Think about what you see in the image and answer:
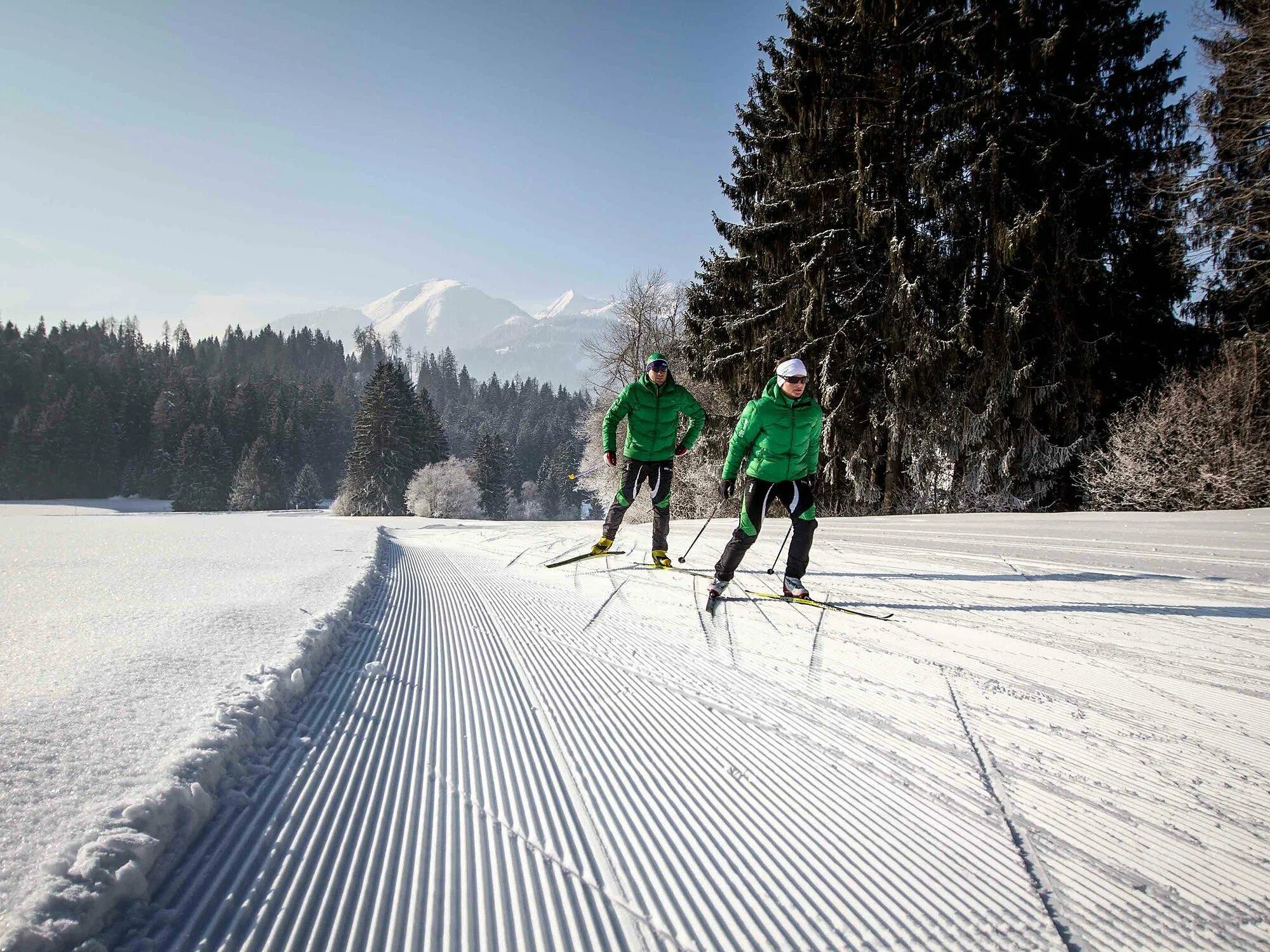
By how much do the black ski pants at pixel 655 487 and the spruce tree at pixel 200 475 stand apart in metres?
65.5

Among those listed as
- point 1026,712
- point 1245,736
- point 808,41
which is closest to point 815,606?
point 1026,712

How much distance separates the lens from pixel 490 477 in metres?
63.4

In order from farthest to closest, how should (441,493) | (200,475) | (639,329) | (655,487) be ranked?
(200,475) → (441,493) → (639,329) → (655,487)

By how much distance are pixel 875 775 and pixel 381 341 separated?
156 m

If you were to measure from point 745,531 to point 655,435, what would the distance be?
2.08 meters

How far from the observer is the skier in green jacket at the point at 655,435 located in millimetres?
6246

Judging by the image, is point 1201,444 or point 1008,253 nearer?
point 1201,444

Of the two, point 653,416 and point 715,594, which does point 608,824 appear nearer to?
point 715,594

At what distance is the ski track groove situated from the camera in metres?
1.33

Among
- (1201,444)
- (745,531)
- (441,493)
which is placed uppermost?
(1201,444)

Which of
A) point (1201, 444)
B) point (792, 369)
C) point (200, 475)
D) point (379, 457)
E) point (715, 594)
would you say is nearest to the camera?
point (792, 369)

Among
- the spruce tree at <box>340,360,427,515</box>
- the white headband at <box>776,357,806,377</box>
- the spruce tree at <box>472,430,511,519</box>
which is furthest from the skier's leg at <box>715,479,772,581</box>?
the spruce tree at <box>472,430,511,519</box>

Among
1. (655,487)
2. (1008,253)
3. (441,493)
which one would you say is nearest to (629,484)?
(655,487)

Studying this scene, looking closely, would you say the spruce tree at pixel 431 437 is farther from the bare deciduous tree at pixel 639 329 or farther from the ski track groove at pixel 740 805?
the ski track groove at pixel 740 805
